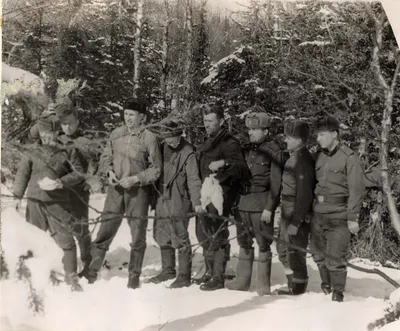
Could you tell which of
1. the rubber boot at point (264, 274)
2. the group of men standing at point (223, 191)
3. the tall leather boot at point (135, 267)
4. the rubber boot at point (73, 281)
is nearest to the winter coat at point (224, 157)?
the group of men standing at point (223, 191)

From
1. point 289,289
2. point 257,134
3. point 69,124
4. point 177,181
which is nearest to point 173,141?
point 177,181

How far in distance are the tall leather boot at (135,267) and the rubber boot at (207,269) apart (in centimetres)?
33

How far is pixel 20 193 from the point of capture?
10.4ft

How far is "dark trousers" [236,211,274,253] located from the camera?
329 cm

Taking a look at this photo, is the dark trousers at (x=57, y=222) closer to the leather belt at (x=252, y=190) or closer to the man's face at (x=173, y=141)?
the man's face at (x=173, y=141)

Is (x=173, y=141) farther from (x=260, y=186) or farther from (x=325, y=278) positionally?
(x=325, y=278)

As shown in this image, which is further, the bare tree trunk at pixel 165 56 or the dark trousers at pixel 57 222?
the bare tree trunk at pixel 165 56

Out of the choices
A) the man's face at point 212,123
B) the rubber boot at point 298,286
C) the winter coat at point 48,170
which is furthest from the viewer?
the rubber boot at point 298,286

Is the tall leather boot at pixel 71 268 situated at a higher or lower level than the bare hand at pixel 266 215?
lower

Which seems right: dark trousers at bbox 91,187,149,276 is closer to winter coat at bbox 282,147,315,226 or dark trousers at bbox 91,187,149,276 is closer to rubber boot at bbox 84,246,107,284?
rubber boot at bbox 84,246,107,284

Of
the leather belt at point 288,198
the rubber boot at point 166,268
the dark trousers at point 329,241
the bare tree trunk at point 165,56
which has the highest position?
the bare tree trunk at point 165,56

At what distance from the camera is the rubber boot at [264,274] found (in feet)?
11.0

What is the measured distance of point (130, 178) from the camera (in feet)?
10.6

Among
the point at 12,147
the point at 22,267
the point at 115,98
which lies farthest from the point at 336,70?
the point at 22,267
